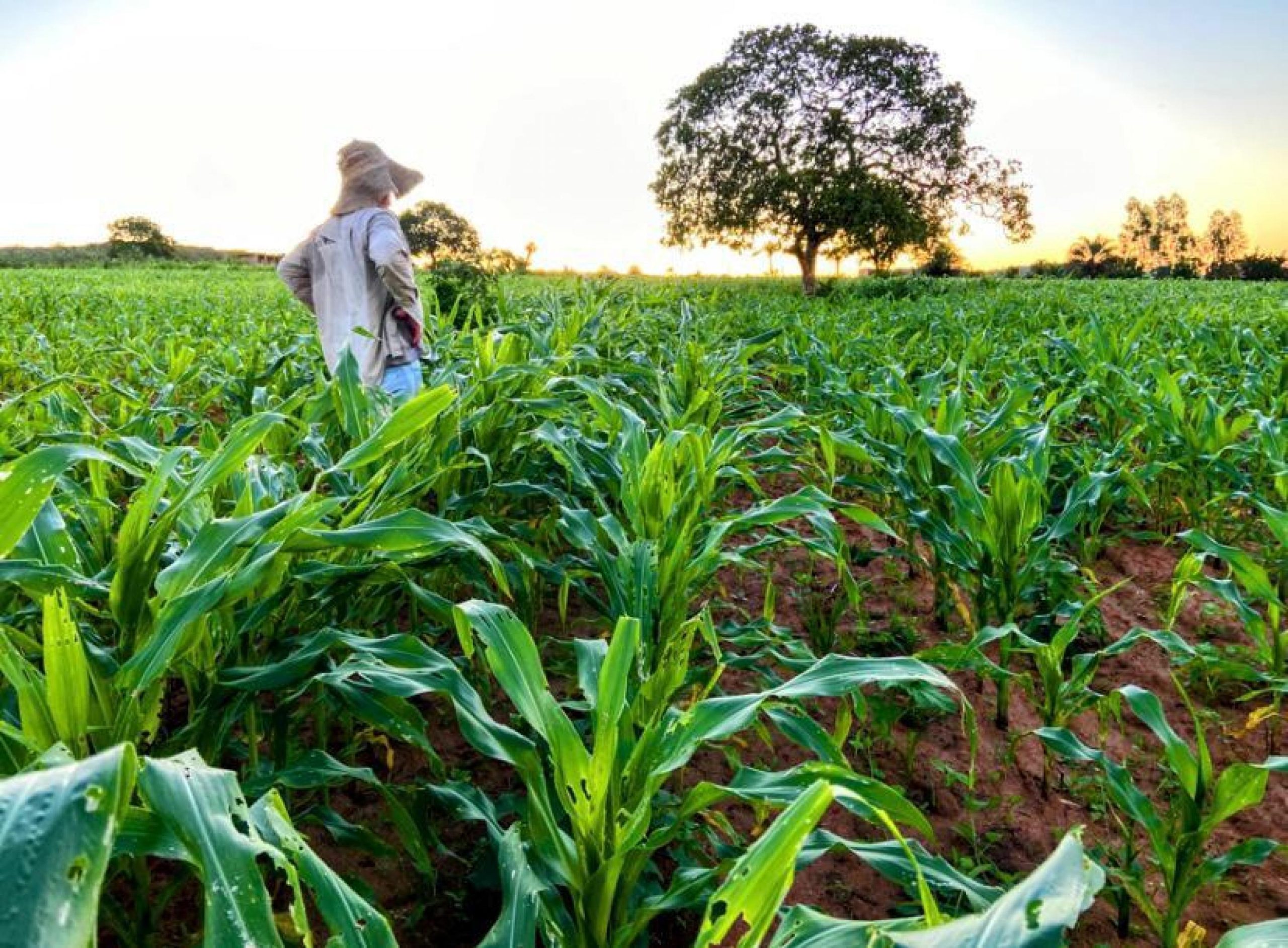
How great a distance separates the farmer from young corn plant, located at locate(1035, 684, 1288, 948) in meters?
2.71

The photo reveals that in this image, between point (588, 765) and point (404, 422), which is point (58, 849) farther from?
point (404, 422)

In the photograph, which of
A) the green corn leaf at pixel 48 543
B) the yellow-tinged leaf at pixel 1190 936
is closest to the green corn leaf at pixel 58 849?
the green corn leaf at pixel 48 543

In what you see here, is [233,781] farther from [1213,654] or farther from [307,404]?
[1213,654]

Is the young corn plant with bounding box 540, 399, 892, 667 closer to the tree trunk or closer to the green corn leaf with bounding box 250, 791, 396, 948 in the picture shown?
the green corn leaf with bounding box 250, 791, 396, 948

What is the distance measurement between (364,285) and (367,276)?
0.14 ft

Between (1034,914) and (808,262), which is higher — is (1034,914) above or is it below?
below

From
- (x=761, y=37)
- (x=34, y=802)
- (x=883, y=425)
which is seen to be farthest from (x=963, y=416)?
(x=761, y=37)

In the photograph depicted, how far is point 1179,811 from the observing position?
54.7 inches

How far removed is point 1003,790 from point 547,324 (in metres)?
3.53

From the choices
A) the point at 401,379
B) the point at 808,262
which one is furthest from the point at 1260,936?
the point at 808,262

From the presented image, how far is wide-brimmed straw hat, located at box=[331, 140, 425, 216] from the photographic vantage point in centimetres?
334

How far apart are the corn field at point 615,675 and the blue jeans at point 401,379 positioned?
0.20 m

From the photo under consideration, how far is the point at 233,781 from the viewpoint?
0.70 meters

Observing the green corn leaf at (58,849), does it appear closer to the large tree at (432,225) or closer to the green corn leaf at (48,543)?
the green corn leaf at (48,543)
